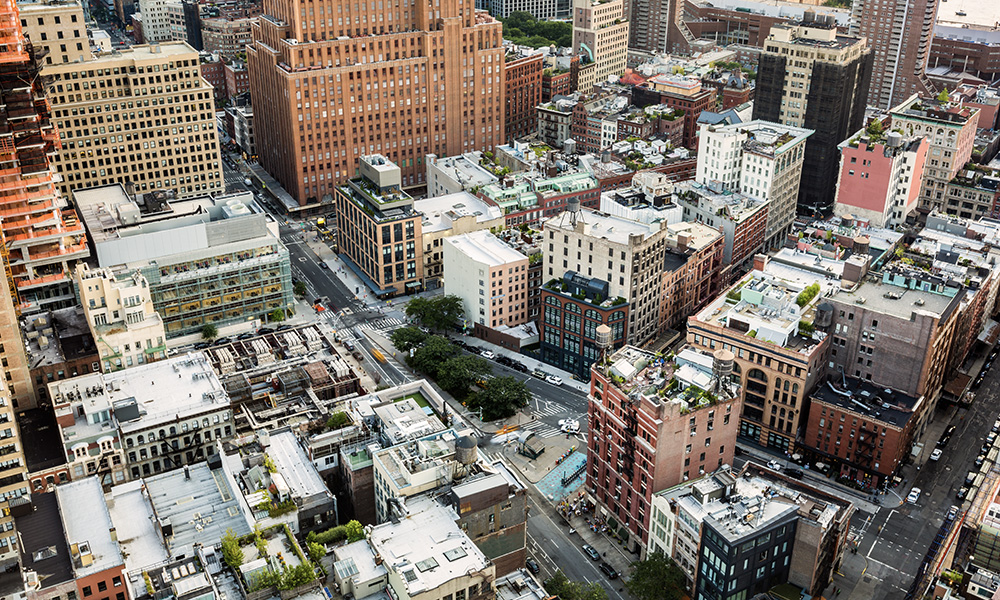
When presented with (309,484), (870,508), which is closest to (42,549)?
(309,484)

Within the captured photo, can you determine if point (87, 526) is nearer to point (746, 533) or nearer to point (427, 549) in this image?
point (427, 549)

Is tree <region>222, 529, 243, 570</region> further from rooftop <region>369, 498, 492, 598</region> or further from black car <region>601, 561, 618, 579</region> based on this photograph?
black car <region>601, 561, 618, 579</region>

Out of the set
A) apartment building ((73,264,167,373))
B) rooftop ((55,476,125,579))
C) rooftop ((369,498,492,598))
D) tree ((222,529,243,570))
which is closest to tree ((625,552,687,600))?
rooftop ((369,498,492,598))

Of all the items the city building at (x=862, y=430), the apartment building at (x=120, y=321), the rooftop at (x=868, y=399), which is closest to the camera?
the city building at (x=862, y=430)

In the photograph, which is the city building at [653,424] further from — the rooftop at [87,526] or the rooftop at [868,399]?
the rooftop at [87,526]

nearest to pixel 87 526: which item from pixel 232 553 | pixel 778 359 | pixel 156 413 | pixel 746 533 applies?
pixel 232 553

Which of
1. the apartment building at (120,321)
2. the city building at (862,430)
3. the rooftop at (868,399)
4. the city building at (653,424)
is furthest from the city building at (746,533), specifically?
the apartment building at (120,321)
